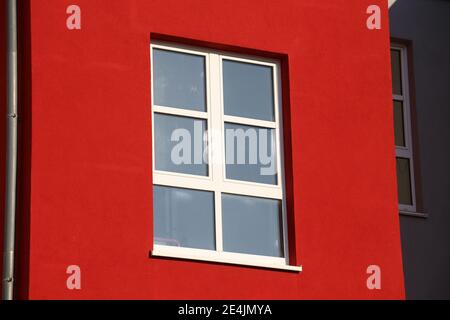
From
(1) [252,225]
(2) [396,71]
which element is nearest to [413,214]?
(2) [396,71]

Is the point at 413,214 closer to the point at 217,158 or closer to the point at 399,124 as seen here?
the point at 399,124

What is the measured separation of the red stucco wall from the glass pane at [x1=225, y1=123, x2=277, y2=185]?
0.24m

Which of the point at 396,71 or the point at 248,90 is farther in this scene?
the point at 396,71

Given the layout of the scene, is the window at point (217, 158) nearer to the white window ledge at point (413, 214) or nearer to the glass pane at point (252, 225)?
the glass pane at point (252, 225)

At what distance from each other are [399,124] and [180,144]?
5735 millimetres

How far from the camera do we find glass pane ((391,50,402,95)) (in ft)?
57.0

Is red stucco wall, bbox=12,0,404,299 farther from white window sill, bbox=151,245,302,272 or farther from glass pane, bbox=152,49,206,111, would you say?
glass pane, bbox=152,49,206,111

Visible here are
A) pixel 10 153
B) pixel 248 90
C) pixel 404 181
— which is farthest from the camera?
pixel 404 181

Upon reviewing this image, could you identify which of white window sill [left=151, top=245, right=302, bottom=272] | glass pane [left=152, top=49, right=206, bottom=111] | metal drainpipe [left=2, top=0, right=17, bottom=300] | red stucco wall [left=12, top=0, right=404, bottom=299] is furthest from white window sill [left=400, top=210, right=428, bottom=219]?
metal drainpipe [left=2, top=0, right=17, bottom=300]

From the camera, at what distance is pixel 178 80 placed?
12.4m

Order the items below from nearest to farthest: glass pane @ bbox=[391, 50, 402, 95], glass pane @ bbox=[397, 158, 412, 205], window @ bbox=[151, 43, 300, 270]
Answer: window @ bbox=[151, 43, 300, 270] → glass pane @ bbox=[397, 158, 412, 205] → glass pane @ bbox=[391, 50, 402, 95]

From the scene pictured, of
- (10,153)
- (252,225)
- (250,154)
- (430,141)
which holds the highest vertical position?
(430,141)

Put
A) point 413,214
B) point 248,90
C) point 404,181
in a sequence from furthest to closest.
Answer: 1. point 404,181
2. point 413,214
3. point 248,90
